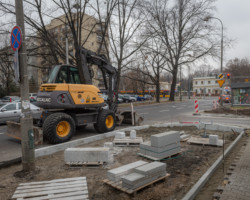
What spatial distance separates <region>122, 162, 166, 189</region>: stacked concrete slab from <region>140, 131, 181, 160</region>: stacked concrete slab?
1.34 metres

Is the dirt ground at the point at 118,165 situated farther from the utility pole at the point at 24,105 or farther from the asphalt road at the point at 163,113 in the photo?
the asphalt road at the point at 163,113

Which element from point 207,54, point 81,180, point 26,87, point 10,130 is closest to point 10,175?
point 81,180

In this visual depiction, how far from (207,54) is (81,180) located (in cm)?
3371

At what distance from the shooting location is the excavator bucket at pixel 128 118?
41.9ft

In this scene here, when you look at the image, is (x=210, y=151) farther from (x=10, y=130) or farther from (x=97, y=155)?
(x=10, y=130)

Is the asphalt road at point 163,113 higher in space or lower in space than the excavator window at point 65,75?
lower

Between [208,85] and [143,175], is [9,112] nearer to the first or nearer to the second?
[143,175]

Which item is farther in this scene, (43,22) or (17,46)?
(43,22)

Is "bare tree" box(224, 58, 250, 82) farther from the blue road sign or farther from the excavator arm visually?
the blue road sign

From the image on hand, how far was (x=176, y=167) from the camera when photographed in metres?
5.90

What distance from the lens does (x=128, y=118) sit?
1360 cm

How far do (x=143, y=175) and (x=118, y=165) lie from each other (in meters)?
1.66

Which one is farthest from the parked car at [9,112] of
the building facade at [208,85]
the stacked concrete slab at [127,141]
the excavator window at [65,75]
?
the building facade at [208,85]

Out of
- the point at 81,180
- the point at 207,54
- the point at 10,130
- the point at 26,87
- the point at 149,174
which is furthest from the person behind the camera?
the point at 207,54
